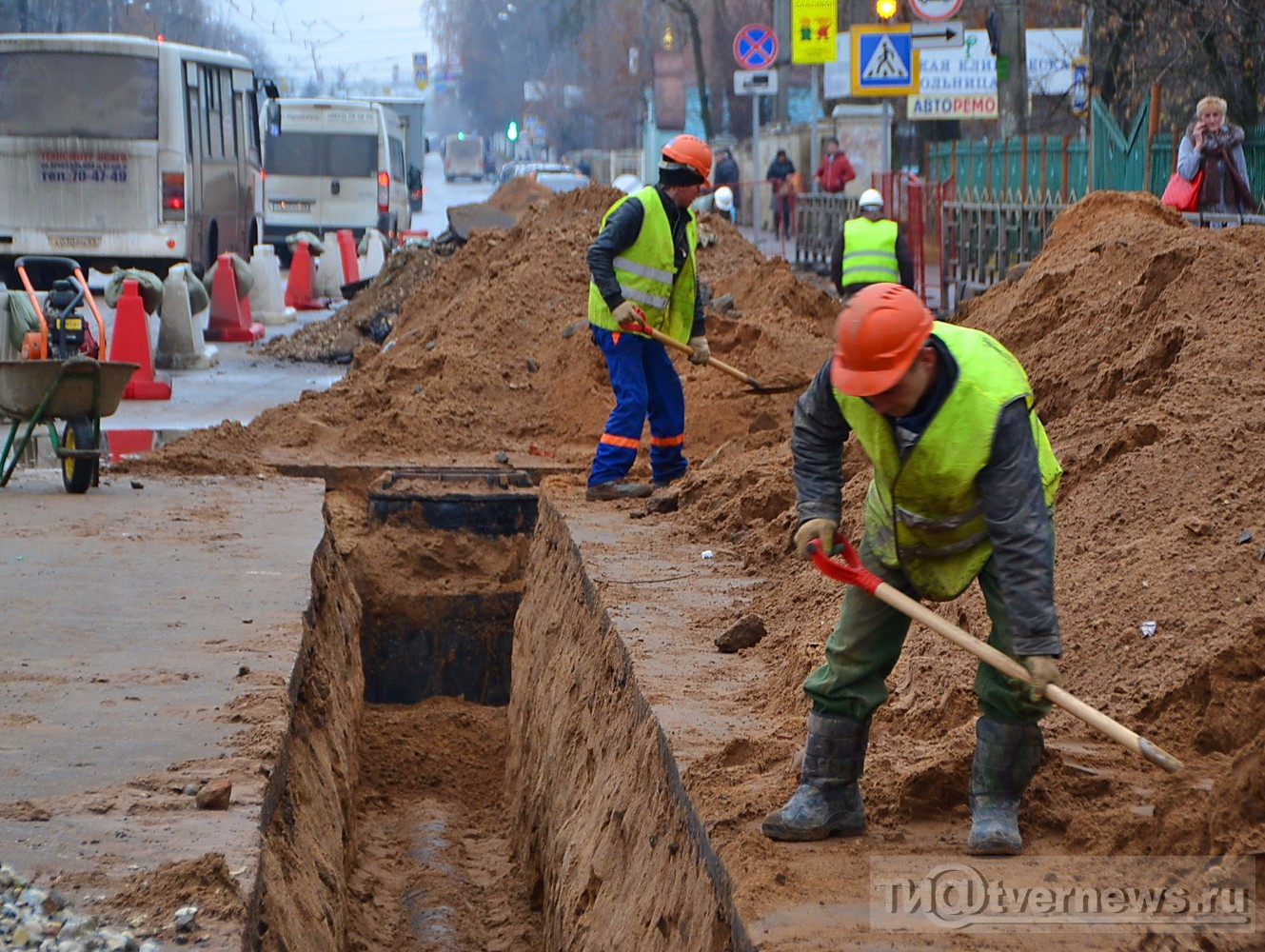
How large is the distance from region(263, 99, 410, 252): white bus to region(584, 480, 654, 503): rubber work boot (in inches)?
873

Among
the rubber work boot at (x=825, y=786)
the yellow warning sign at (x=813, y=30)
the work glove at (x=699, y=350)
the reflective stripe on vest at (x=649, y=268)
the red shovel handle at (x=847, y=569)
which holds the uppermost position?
the yellow warning sign at (x=813, y=30)

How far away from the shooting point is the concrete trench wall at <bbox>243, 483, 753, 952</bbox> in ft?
15.0

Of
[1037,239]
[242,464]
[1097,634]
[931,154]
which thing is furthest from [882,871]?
[931,154]

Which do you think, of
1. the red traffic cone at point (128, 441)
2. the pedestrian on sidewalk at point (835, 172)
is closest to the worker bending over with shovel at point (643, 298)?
the red traffic cone at point (128, 441)

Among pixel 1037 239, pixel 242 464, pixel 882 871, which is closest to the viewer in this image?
pixel 882 871

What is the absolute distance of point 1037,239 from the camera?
54.3ft

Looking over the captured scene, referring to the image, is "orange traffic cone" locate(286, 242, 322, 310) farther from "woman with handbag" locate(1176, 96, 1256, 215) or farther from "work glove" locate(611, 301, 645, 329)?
"work glove" locate(611, 301, 645, 329)

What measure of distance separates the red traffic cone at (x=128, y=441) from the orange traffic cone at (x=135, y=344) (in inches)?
72.5

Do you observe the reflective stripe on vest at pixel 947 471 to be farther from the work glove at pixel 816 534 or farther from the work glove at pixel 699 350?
the work glove at pixel 699 350

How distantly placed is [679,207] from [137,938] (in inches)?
235

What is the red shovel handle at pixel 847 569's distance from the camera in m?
4.02

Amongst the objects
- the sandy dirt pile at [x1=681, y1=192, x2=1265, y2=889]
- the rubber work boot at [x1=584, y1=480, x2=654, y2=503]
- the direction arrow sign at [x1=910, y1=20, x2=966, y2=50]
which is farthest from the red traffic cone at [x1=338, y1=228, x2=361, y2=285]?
the sandy dirt pile at [x1=681, y1=192, x2=1265, y2=889]

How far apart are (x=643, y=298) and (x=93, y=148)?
13327 mm

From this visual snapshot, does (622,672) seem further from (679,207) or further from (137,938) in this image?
(679,207)
